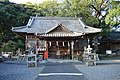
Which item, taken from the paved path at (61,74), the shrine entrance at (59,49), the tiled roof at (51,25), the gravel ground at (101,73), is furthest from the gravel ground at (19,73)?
the tiled roof at (51,25)

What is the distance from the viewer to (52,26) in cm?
3170

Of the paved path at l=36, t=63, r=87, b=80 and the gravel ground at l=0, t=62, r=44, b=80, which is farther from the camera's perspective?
the gravel ground at l=0, t=62, r=44, b=80

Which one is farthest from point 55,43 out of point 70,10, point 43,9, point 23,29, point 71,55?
point 43,9

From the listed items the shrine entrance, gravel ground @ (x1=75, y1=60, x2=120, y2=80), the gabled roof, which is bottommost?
gravel ground @ (x1=75, y1=60, x2=120, y2=80)

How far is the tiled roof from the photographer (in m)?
29.1

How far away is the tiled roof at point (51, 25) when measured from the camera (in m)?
29.1

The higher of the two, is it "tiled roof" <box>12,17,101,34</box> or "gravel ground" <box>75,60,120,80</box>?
"tiled roof" <box>12,17,101,34</box>

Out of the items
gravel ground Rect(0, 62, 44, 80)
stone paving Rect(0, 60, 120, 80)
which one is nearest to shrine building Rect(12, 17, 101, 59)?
stone paving Rect(0, 60, 120, 80)

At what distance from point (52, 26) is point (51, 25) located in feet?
1.49

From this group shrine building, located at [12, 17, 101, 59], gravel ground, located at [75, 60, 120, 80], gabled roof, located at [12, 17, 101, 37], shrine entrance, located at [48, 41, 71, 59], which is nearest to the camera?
gravel ground, located at [75, 60, 120, 80]

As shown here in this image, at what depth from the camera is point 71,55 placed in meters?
28.7

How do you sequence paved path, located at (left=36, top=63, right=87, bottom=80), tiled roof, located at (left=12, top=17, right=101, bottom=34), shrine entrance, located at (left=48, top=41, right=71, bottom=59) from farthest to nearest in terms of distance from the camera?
tiled roof, located at (left=12, top=17, right=101, bottom=34) → shrine entrance, located at (left=48, top=41, right=71, bottom=59) → paved path, located at (left=36, top=63, right=87, bottom=80)

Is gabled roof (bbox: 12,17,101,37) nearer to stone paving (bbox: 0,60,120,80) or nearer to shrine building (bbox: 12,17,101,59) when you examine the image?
shrine building (bbox: 12,17,101,59)

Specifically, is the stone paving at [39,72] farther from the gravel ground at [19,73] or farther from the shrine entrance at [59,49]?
the shrine entrance at [59,49]
